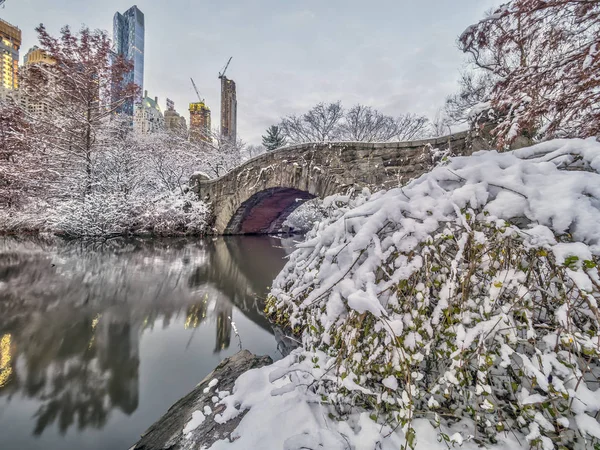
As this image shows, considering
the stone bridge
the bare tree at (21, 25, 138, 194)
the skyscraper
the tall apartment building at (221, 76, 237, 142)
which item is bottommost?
the stone bridge

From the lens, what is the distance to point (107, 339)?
260 centimetres

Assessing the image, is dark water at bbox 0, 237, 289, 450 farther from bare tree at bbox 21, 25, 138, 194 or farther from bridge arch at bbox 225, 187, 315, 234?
bare tree at bbox 21, 25, 138, 194

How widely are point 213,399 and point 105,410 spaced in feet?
2.82

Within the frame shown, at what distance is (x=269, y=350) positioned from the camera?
2.61m

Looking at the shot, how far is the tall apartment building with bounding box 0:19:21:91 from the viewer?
14703mm

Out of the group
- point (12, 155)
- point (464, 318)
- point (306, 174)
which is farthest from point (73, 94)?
point (464, 318)

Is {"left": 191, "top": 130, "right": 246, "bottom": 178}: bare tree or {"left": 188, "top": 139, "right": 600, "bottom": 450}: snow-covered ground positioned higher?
{"left": 191, "top": 130, "right": 246, "bottom": 178}: bare tree

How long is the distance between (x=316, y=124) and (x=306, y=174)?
1326 centimetres

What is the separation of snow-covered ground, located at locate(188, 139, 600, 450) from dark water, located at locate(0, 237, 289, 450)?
1.09 meters

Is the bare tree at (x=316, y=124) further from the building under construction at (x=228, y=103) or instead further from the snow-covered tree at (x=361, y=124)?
the building under construction at (x=228, y=103)

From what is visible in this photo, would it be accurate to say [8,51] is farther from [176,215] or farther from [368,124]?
[368,124]

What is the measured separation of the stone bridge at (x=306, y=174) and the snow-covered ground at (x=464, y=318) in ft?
10.0

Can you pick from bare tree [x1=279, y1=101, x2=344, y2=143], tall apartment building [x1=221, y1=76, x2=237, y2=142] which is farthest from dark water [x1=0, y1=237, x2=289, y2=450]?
tall apartment building [x1=221, y1=76, x2=237, y2=142]

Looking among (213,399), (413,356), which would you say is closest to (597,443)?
(413,356)
